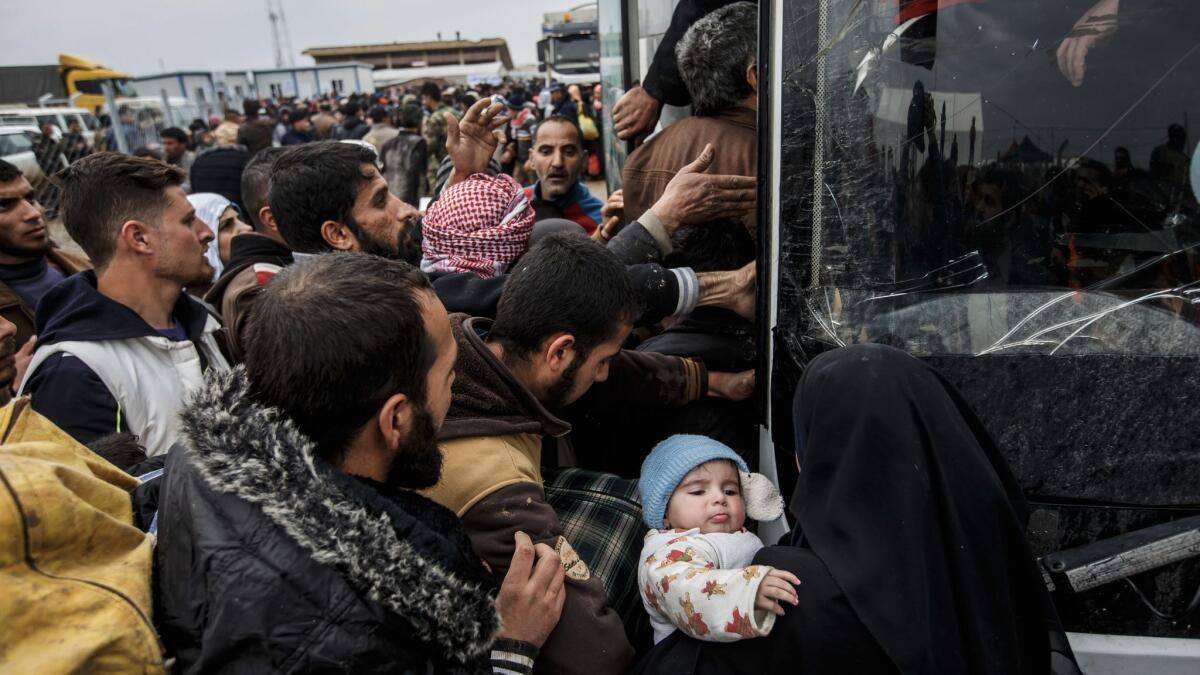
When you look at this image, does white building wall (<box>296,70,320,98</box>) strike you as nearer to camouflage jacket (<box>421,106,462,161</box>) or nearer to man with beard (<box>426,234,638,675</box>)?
camouflage jacket (<box>421,106,462,161</box>)

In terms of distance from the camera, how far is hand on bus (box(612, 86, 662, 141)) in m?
3.35

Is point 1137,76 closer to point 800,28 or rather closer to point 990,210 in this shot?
point 990,210

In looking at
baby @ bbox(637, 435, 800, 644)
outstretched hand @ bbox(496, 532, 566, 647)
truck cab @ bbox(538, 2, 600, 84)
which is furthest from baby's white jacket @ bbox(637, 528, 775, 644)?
truck cab @ bbox(538, 2, 600, 84)

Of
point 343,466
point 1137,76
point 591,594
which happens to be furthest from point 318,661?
point 1137,76

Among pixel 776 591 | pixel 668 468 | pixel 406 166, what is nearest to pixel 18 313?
pixel 668 468

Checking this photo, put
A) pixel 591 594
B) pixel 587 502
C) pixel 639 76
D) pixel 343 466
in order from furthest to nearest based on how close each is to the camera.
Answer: pixel 639 76, pixel 587 502, pixel 591 594, pixel 343 466

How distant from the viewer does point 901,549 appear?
1.38 m

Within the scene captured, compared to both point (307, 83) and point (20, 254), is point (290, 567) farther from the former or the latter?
point (307, 83)

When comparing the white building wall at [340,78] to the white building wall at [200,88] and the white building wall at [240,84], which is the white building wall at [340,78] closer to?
the white building wall at [240,84]

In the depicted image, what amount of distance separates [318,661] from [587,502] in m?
0.98

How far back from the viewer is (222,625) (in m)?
1.08

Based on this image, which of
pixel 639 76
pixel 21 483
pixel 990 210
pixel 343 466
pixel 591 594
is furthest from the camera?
pixel 639 76

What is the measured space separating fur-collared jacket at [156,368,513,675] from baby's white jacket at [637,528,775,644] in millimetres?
452

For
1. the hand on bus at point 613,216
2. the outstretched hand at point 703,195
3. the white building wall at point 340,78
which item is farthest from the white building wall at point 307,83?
the outstretched hand at point 703,195
